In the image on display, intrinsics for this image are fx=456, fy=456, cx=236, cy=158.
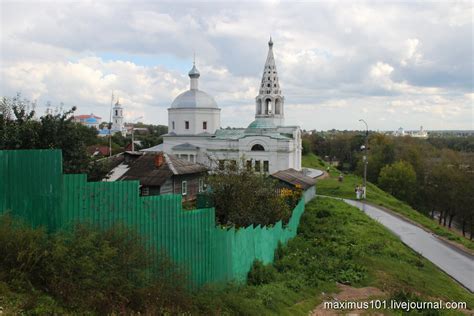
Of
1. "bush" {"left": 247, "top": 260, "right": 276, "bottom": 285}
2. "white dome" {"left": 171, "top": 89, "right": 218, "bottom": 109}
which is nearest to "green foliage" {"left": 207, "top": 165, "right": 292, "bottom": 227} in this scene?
"bush" {"left": 247, "top": 260, "right": 276, "bottom": 285}

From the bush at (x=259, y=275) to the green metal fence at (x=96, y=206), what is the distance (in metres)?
2.37

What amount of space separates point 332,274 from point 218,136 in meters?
37.3

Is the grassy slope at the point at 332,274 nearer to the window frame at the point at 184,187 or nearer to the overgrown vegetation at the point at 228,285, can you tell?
the overgrown vegetation at the point at 228,285

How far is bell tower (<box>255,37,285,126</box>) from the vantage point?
180 ft

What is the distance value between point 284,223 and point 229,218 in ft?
10.2

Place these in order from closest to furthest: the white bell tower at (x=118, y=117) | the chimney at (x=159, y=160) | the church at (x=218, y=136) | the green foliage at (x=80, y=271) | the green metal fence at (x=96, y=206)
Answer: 1. the green foliage at (x=80, y=271)
2. the green metal fence at (x=96, y=206)
3. the chimney at (x=159, y=160)
4. the church at (x=218, y=136)
5. the white bell tower at (x=118, y=117)

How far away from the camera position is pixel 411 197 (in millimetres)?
54000

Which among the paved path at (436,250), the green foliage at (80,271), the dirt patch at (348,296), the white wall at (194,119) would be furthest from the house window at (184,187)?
the white wall at (194,119)

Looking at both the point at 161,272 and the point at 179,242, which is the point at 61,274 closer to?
the point at 161,272

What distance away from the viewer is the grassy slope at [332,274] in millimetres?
10094

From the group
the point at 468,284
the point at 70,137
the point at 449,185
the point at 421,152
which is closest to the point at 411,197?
the point at 449,185

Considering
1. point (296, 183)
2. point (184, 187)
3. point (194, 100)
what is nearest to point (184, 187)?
point (184, 187)

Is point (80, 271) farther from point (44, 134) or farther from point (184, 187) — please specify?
point (184, 187)

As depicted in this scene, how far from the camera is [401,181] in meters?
53.4
